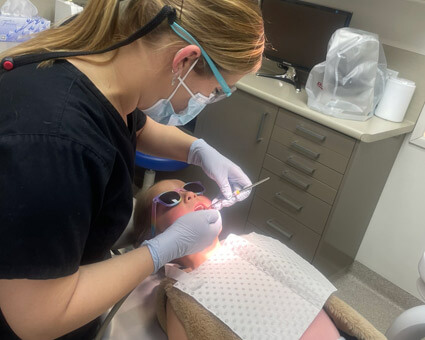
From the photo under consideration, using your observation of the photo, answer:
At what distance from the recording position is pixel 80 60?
0.82 m

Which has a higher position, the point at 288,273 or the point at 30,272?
the point at 30,272

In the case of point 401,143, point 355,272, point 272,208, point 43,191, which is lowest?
point 355,272

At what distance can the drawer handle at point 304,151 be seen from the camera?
6.72 ft

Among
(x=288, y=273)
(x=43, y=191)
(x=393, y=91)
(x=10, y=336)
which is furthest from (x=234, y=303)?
(x=393, y=91)

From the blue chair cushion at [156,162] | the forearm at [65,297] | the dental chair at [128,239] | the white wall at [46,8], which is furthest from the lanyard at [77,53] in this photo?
the white wall at [46,8]

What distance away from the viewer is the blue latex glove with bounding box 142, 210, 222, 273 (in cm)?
103

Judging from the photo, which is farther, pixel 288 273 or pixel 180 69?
pixel 288 273

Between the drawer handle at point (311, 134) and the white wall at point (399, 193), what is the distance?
561 millimetres

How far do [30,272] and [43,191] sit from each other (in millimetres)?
140

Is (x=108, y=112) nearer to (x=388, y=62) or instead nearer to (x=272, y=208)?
(x=272, y=208)

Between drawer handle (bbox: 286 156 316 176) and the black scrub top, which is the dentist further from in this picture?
drawer handle (bbox: 286 156 316 176)

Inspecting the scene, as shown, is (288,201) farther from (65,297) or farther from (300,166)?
(65,297)

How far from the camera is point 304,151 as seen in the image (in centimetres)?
209

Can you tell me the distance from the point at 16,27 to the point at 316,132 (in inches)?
68.3
